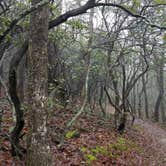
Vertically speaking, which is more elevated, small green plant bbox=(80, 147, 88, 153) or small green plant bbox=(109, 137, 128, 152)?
small green plant bbox=(80, 147, 88, 153)

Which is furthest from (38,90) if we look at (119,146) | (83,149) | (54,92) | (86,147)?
(119,146)

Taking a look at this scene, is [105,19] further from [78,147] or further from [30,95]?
[30,95]

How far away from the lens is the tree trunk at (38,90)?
5734 millimetres

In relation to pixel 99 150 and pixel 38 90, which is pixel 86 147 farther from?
pixel 38 90

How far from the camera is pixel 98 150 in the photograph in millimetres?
10133

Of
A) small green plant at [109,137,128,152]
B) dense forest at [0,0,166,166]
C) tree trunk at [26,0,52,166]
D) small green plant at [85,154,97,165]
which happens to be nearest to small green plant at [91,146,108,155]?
dense forest at [0,0,166,166]

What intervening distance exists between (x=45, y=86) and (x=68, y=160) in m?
3.31

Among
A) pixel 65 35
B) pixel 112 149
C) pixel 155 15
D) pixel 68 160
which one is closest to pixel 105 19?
pixel 155 15

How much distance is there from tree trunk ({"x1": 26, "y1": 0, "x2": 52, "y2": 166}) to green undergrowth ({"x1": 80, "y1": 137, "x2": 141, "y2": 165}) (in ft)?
10.2

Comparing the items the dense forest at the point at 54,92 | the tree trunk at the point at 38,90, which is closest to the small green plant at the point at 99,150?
the dense forest at the point at 54,92

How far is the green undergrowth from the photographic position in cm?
923

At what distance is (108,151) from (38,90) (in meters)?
5.45

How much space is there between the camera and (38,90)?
5.73 meters

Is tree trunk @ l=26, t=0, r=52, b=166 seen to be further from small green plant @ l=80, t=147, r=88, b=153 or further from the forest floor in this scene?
small green plant @ l=80, t=147, r=88, b=153
